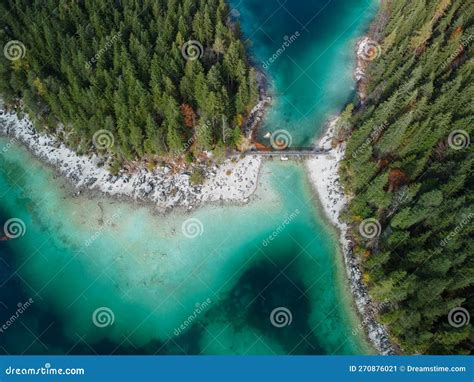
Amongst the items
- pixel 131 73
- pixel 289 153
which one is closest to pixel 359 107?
pixel 289 153

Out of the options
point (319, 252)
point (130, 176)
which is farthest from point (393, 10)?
point (130, 176)

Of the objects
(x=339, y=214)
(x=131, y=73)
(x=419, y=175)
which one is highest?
(x=131, y=73)

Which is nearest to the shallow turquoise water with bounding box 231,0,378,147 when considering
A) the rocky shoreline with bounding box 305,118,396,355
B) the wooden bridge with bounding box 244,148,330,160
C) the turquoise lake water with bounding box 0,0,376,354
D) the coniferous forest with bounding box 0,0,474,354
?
the wooden bridge with bounding box 244,148,330,160

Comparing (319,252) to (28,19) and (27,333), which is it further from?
(28,19)

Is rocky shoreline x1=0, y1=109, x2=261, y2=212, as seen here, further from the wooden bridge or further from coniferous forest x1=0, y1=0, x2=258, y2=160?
coniferous forest x1=0, y1=0, x2=258, y2=160

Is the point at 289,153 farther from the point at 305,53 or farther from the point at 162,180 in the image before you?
the point at 305,53

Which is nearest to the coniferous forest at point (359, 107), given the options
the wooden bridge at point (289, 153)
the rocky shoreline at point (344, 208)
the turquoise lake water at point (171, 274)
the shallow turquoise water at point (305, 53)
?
the rocky shoreline at point (344, 208)

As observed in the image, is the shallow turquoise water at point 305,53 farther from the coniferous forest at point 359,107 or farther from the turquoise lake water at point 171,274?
the coniferous forest at point 359,107
